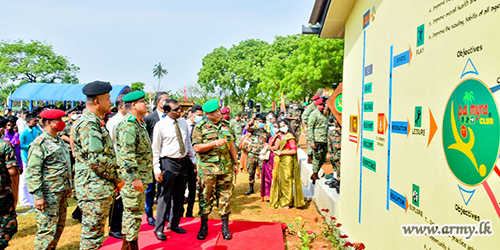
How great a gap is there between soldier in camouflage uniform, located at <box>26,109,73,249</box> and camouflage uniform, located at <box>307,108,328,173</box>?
220 inches

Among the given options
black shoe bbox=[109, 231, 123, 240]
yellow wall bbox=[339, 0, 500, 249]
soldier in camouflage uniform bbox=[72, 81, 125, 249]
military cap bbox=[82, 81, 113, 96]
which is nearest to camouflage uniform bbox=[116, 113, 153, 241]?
soldier in camouflage uniform bbox=[72, 81, 125, 249]

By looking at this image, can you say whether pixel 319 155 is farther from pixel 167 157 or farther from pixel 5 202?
pixel 5 202

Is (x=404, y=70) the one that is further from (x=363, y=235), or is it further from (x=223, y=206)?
(x=223, y=206)

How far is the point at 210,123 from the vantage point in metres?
4.79

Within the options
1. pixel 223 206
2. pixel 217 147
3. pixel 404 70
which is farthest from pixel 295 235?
pixel 404 70

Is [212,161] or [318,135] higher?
[318,135]

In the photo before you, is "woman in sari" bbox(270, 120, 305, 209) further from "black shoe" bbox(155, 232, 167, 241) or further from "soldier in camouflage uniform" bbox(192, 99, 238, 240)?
"black shoe" bbox(155, 232, 167, 241)

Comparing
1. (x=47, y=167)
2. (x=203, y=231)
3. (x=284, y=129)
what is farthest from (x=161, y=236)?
(x=284, y=129)

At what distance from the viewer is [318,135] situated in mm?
8016

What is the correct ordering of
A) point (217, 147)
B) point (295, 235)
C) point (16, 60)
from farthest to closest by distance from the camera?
point (16, 60)
point (295, 235)
point (217, 147)

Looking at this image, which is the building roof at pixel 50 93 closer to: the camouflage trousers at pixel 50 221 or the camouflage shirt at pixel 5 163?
the camouflage shirt at pixel 5 163

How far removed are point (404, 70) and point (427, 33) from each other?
0.47 m

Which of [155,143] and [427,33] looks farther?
[155,143]

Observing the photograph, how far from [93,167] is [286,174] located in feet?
15.3
